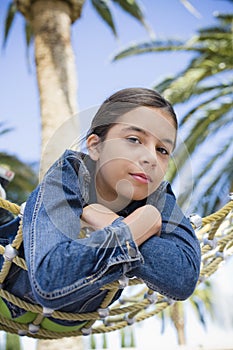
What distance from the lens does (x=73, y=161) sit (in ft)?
4.84

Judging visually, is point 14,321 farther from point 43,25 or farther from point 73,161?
point 43,25

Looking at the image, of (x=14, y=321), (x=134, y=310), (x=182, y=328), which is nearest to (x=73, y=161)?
(x=14, y=321)

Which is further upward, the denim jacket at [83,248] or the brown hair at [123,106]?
the brown hair at [123,106]

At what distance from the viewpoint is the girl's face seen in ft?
4.56

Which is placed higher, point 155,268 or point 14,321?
point 155,268

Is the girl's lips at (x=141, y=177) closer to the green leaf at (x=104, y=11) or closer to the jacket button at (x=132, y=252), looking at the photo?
the jacket button at (x=132, y=252)

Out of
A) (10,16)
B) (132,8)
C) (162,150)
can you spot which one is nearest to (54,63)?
(132,8)

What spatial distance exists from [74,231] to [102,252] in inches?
4.6

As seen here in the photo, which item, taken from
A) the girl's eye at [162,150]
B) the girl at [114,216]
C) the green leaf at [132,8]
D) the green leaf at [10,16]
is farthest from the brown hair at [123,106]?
the green leaf at [10,16]

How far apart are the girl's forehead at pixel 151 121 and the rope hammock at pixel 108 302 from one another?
0.37 meters

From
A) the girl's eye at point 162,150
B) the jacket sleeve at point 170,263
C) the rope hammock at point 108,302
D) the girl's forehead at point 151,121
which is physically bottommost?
the rope hammock at point 108,302

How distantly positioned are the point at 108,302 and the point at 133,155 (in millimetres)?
641

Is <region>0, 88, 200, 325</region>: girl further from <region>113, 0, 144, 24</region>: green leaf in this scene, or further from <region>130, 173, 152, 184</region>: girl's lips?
<region>113, 0, 144, 24</region>: green leaf

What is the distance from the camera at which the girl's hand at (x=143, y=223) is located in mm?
1311
